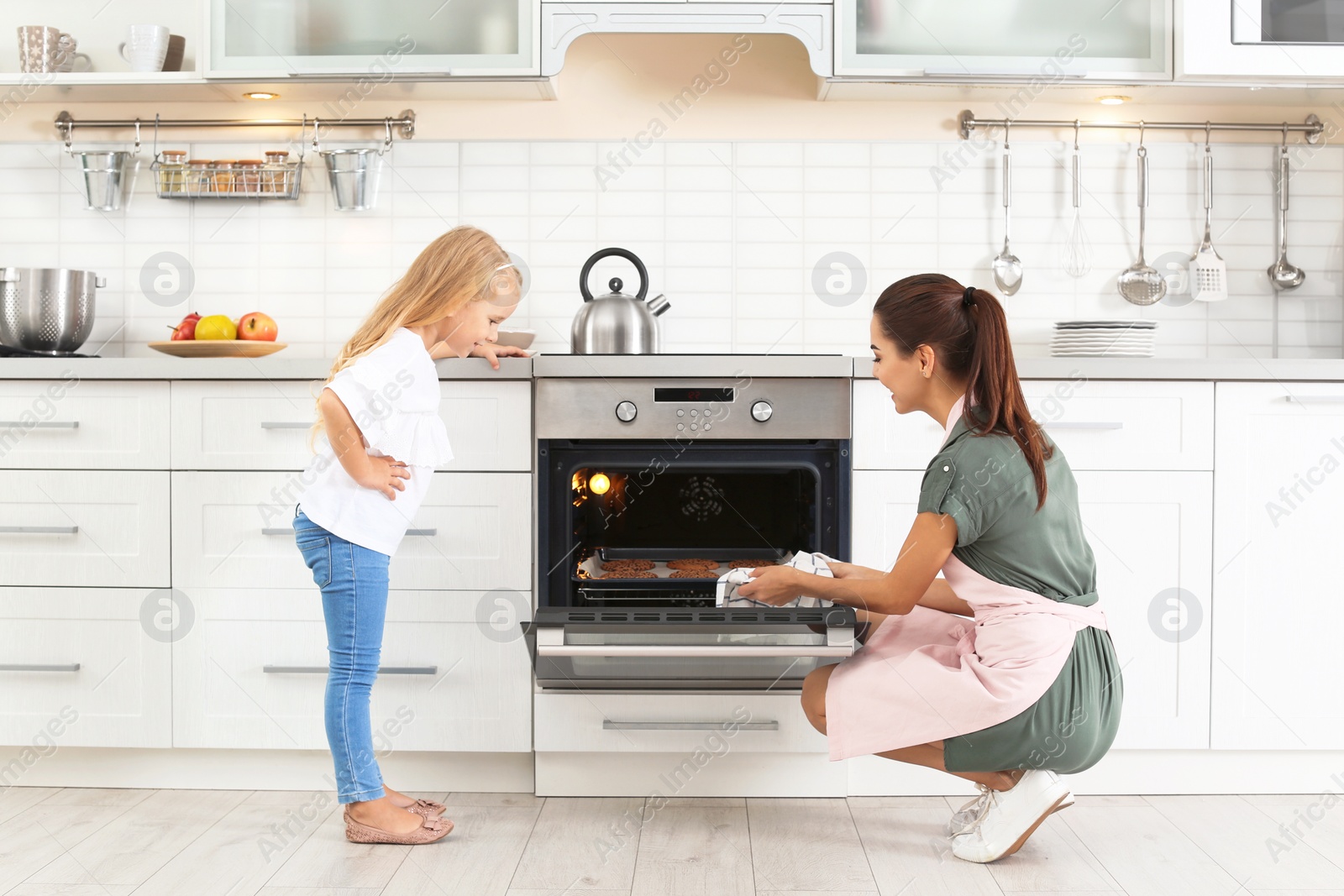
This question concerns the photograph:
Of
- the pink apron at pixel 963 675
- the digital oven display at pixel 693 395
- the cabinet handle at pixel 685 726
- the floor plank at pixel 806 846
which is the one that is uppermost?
the digital oven display at pixel 693 395

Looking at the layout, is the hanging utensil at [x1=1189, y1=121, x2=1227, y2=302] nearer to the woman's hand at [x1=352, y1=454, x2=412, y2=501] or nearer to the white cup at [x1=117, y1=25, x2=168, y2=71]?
the woman's hand at [x1=352, y1=454, x2=412, y2=501]

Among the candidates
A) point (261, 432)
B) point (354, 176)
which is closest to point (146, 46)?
point (354, 176)

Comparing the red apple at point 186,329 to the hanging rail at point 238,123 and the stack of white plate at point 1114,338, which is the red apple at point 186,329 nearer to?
the hanging rail at point 238,123

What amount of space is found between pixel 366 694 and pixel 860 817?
952 millimetres

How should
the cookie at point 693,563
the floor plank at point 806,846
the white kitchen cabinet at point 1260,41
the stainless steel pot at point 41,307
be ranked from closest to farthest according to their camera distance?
1. the floor plank at point 806,846
2. the cookie at point 693,563
3. the white kitchen cabinet at point 1260,41
4. the stainless steel pot at point 41,307

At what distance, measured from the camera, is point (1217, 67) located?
7.54 ft

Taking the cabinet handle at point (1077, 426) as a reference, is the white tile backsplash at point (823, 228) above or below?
above

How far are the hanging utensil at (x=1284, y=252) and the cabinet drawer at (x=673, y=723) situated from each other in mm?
1671

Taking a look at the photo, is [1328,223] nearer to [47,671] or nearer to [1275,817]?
[1275,817]

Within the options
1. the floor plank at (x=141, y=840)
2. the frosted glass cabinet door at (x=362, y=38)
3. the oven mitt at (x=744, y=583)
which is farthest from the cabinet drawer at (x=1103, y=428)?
the floor plank at (x=141, y=840)

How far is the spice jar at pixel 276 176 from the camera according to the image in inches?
103

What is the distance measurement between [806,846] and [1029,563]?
2.13ft

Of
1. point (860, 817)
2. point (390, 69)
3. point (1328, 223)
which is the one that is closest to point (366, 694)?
point (860, 817)

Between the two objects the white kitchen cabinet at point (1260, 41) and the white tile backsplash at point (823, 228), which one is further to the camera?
the white tile backsplash at point (823, 228)
